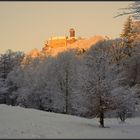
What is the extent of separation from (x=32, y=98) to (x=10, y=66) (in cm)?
1554

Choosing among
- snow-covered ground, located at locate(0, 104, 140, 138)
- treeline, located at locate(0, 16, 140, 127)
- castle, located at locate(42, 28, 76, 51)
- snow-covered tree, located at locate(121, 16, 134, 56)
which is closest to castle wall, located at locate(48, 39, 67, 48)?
castle, located at locate(42, 28, 76, 51)

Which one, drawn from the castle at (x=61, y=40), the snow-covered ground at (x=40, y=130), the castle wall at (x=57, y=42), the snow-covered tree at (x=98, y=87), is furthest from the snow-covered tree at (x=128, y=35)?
the castle wall at (x=57, y=42)

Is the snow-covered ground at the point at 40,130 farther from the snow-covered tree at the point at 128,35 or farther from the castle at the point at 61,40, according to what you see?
the castle at the point at 61,40

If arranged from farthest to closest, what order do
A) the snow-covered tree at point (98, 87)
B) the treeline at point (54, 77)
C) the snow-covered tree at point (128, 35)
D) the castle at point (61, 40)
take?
the castle at point (61, 40) < the snow-covered tree at point (128, 35) < the treeline at point (54, 77) < the snow-covered tree at point (98, 87)

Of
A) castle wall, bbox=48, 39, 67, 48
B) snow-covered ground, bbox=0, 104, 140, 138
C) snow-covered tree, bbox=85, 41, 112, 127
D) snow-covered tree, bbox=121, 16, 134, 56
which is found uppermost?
castle wall, bbox=48, 39, 67, 48

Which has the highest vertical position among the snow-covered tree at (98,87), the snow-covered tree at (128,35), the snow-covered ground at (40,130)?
the snow-covered tree at (128,35)

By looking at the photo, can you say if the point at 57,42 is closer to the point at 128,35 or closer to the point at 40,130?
the point at 128,35

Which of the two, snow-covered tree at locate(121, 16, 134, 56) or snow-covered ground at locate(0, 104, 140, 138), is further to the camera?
snow-covered tree at locate(121, 16, 134, 56)

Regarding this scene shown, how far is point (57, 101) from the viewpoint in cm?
6525

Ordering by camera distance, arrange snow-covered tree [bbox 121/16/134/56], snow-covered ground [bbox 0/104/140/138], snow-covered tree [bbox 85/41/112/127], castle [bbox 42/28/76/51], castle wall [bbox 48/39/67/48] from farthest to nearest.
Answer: castle wall [bbox 48/39/67/48]
castle [bbox 42/28/76/51]
snow-covered tree [bbox 121/16/134/56]
snow-covered tree [bbox 85/41/112/127]
snow-covered ground [bbox 0/104/140/138]

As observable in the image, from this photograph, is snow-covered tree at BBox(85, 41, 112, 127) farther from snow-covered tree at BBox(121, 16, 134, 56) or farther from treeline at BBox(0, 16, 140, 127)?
snow-covered tree at BBox(121, 16, 134, 56)

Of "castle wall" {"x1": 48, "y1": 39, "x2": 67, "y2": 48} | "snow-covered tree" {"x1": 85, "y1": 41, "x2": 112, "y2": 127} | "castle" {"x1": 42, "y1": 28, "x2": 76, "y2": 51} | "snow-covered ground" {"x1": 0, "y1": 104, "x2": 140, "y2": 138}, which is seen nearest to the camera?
"snow-covered ground" {"x1": 0, "y1": 104, "x2": 140, "y2": 138}

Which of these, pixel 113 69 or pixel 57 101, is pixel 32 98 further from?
pixel 113 69

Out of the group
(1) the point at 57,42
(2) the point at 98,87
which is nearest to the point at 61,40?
(1) the point at 57,42
